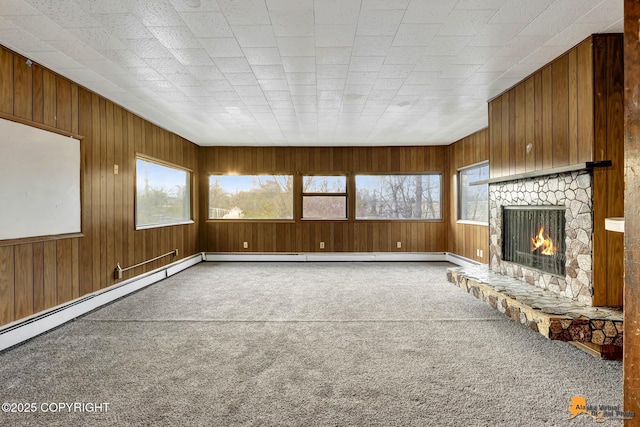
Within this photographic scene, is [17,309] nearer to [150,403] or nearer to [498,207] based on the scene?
[150,403]

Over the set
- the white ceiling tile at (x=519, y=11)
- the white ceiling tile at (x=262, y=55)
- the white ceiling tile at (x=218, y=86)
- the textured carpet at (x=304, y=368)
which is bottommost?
the textured carpet at (x=304, y=368)

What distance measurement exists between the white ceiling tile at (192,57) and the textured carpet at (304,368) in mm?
2575

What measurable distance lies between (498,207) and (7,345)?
17.2 ft

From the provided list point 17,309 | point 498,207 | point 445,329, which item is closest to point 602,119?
point 498,207

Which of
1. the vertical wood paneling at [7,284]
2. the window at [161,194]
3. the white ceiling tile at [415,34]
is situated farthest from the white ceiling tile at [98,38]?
the window at [161,194]

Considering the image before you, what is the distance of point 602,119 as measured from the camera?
2.70 meters

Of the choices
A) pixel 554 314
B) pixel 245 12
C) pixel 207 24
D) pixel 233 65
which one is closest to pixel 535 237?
pixel 554 314

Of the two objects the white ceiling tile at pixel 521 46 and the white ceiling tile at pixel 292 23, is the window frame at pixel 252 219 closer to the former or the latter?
the white ceiling tile at pixel 292 23

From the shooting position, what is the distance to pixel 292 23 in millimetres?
2541

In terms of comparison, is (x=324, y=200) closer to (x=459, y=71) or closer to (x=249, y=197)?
(x=249, y=197)

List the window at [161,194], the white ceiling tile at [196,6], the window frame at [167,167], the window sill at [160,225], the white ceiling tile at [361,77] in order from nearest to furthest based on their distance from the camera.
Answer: the white ceiling tile at [196,6], the white ceiling tile at [361,77], the window frame at [167,167], the window sill at [160,225], the window at [161,194]

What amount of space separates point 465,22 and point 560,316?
2345 millimetres

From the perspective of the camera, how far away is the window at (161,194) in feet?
17.3

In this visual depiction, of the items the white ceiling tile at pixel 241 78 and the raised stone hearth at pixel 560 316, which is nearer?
the raised stone hearth at pixel 560 316
